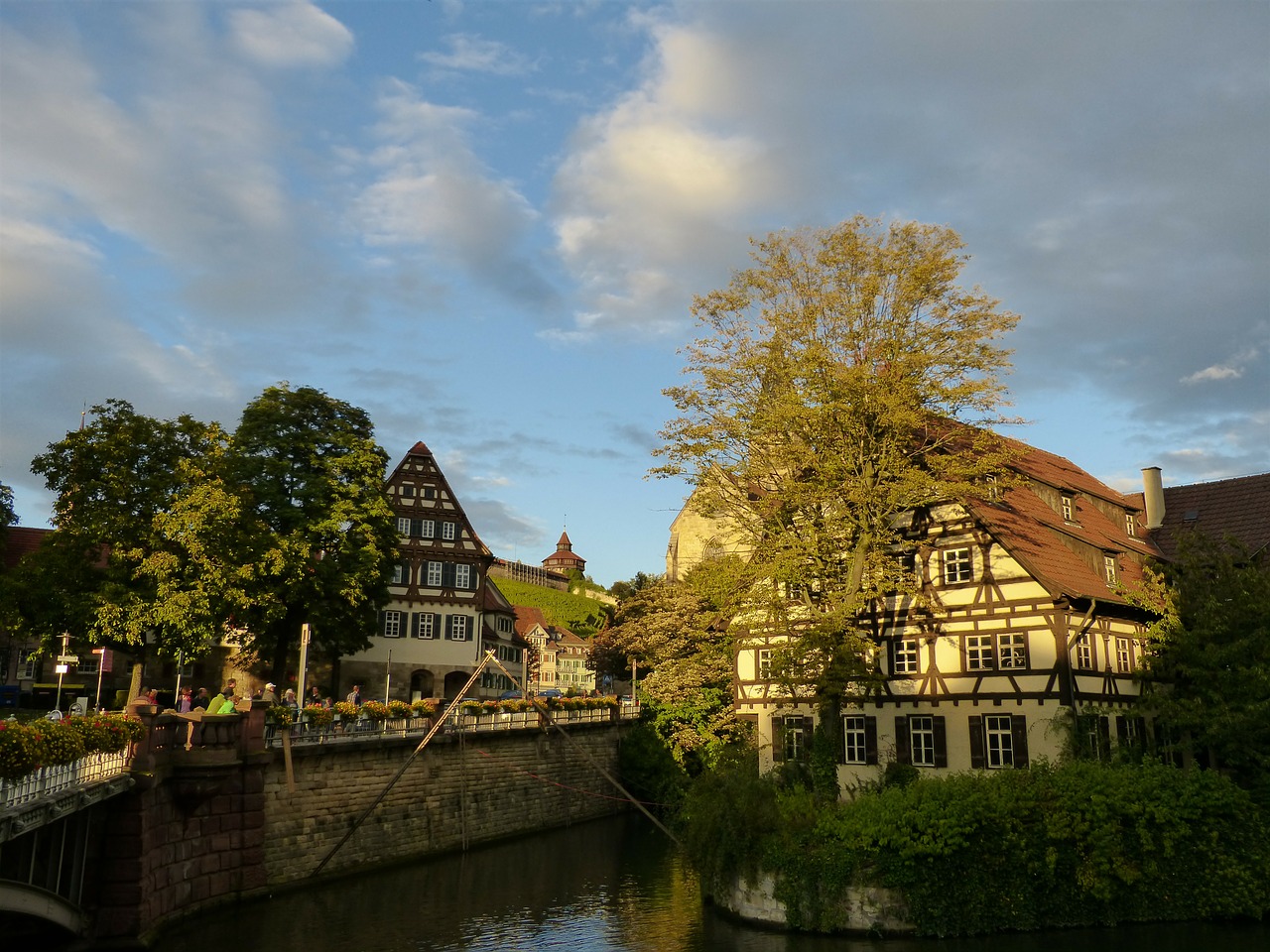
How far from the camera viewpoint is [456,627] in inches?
2040

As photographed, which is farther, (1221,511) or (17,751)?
(1221,511)

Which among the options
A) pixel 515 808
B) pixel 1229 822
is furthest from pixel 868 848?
pixel 515 808

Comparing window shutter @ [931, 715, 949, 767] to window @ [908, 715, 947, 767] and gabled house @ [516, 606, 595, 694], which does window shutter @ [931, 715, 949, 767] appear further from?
gabled house @ [516, 606, 595, 694]

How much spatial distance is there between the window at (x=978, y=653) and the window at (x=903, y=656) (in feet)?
5.80

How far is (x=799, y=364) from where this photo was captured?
2848 cm

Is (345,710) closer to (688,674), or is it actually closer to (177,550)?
(177,550)

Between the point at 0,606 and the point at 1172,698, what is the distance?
36772mm

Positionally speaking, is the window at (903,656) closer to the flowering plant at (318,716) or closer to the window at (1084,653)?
the window at (1084,653)

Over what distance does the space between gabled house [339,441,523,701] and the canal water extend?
18038 millimetres

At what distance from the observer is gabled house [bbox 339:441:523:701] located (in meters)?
50.1

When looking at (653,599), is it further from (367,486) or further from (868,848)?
(868,848)

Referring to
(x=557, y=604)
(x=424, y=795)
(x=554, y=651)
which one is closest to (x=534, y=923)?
(x=424, y=795)

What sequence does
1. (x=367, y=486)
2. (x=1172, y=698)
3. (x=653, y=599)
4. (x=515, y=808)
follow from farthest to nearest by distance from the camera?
(x=653, y=599) → (x=367, y=486) → (x=515, y=808) → (x=1172, y=698)

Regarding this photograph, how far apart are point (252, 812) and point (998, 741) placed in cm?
2044
